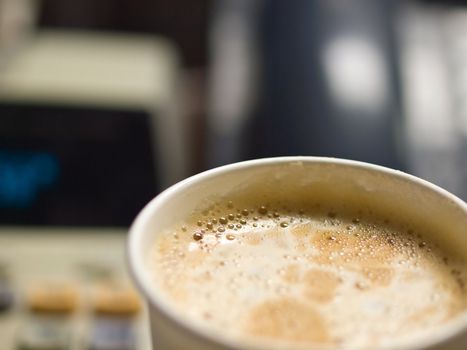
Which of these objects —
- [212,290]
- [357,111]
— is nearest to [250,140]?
[357,111]

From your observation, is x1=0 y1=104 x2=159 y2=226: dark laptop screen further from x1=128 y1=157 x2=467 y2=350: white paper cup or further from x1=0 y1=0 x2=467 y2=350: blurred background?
x1=128 y1=157 x2=467 y2=350: white paper cup

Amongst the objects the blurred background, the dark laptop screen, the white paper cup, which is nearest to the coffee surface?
the white paper cup

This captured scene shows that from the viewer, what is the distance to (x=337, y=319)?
0.67m

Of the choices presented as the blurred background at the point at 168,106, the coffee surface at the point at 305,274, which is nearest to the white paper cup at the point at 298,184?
the coffee surface at the point at 305,274

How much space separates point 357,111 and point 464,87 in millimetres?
279

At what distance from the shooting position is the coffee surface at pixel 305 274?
0.65m

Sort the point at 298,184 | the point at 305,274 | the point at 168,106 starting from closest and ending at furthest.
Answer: the point at 305,274, the point at 298,184, the point at 168,106

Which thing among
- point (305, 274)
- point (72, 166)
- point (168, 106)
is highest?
point (305, 274)

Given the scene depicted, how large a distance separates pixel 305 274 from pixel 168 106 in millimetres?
2643

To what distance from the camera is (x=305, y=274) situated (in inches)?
29.0

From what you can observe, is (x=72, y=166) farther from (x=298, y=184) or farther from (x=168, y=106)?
(x=298, y=184)

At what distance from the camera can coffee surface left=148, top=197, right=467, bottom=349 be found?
0.65 m

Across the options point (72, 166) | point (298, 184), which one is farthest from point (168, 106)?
point (298, 184)

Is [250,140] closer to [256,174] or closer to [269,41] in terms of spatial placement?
[269,41]
